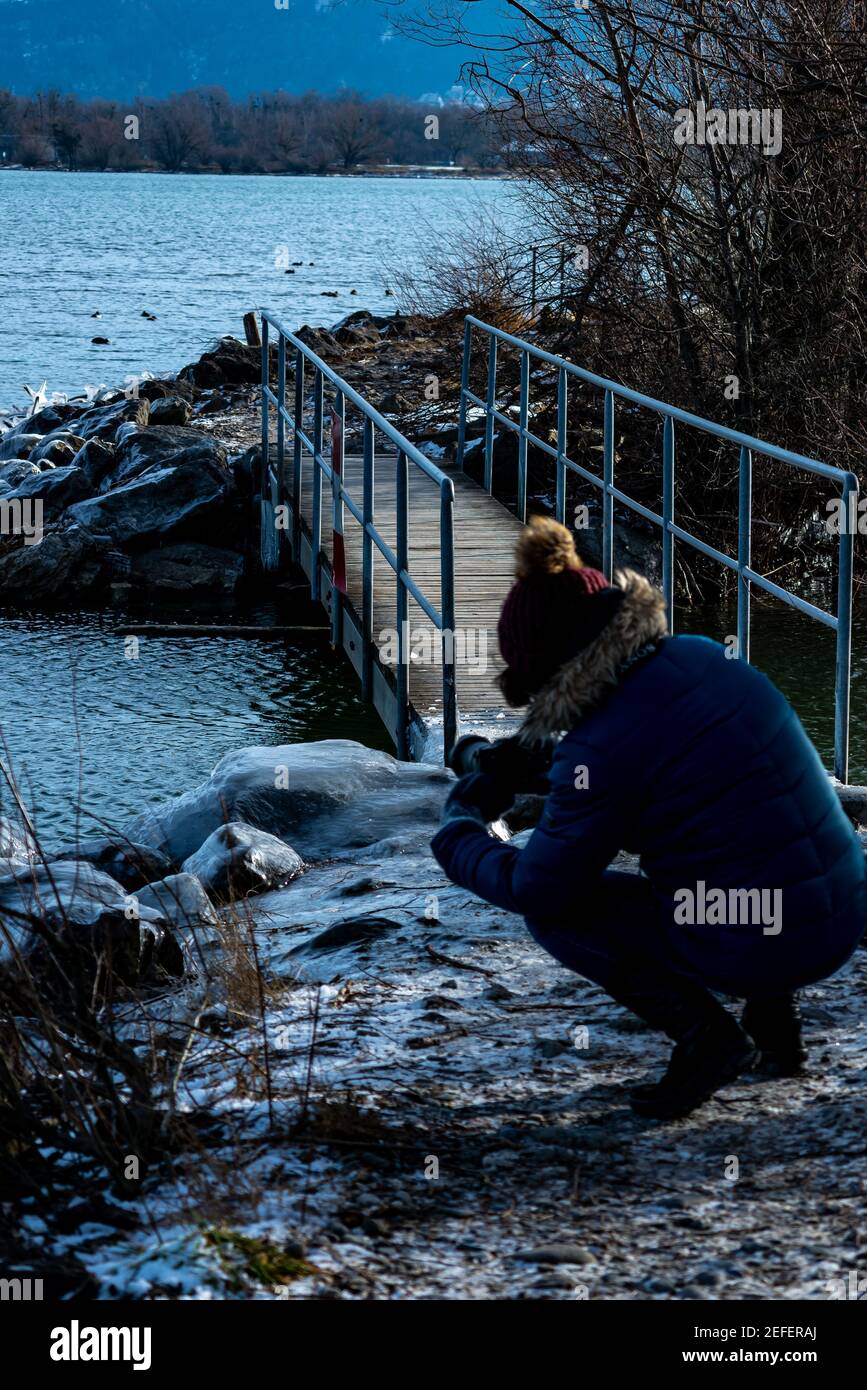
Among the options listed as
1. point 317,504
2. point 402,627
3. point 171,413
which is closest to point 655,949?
point 402,627

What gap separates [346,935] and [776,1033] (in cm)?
167

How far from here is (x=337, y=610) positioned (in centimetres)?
1014

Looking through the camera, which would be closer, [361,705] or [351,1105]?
[351,1105]

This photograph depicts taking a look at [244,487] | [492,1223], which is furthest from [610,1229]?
[244,487]

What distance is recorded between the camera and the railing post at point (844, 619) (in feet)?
18.2

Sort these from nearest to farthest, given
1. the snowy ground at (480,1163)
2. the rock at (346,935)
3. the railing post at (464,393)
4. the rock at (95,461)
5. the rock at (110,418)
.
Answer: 1. the snowy ground at (480,1163)
2. the rock at (346,935)
3. the railing post at (464,393)
4. the rock at (95,461)
5. the rock at (110,418)

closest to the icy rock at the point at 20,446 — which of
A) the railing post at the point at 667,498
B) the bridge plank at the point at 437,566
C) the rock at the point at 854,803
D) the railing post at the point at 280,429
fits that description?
the railing post at the point at 280,429

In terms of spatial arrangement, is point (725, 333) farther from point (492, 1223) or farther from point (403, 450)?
point (492, 1223)

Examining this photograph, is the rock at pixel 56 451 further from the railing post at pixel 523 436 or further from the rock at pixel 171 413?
the railing post at pixel 523 436

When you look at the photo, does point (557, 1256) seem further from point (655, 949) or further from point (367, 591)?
point (367, 591)

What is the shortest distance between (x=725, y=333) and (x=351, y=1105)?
30.2 feet

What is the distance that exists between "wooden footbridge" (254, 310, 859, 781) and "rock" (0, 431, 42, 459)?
18.2 ft

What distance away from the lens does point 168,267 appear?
201 feet

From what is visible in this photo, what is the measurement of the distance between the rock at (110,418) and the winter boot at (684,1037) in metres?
14.2
